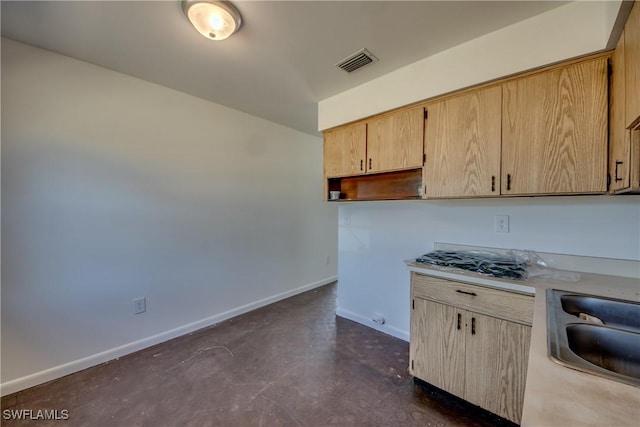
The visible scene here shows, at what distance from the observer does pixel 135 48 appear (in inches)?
70.2

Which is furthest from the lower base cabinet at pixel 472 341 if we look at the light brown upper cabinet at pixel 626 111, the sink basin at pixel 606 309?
the light brown upper cabinet at pixel 626 111

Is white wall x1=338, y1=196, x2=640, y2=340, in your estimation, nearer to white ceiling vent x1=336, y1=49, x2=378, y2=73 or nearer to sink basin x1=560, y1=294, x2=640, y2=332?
sink basin x1=560, y1=294, x2=640, y2=332

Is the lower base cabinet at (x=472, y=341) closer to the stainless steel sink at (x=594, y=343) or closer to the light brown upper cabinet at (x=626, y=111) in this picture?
the stainless steel sink at (x=594, y=343)

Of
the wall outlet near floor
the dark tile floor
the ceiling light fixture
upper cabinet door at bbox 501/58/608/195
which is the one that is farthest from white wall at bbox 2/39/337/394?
upper cabinet door at bbox 501/58/608/195

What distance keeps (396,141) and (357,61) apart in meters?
0.69

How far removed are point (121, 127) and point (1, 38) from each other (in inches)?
29.9

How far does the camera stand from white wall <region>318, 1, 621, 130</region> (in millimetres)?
1344

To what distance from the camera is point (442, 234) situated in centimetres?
219

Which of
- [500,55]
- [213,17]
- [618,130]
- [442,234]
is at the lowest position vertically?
[442,234]

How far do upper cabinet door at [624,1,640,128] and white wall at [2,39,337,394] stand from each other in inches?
114

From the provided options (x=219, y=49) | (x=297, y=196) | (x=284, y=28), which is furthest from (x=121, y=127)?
(x=297, y=196)

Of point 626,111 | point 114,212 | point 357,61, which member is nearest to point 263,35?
point 357,61

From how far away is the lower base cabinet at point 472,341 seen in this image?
1.38 m

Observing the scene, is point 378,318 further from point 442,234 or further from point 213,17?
point 213,17
